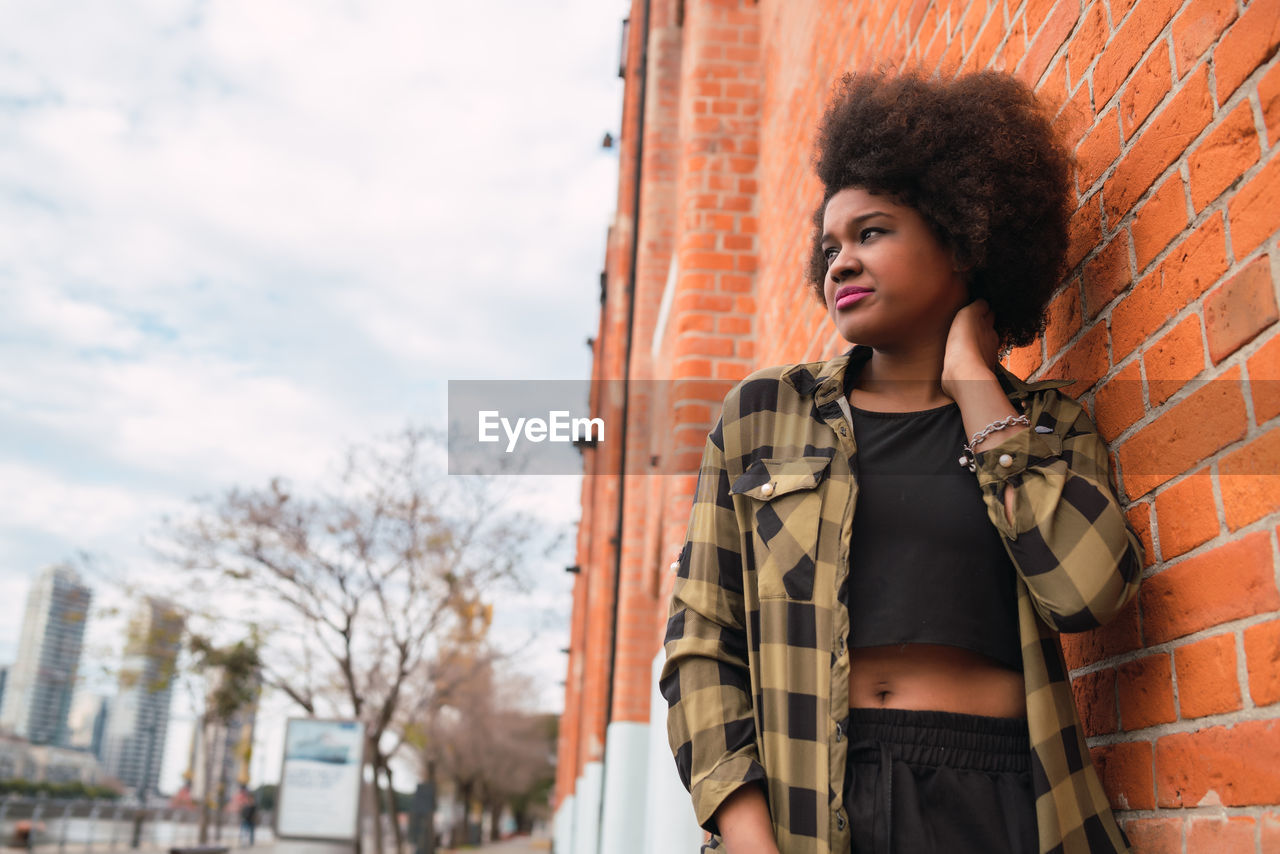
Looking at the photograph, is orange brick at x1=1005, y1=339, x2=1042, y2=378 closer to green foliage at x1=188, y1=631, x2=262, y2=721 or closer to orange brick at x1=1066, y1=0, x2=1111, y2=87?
orange brick at x1=1066, y1=0, x2=1111, y2=87

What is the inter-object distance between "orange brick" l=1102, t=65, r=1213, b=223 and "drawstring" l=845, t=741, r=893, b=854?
1091 millimetres

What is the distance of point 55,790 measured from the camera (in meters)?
49.6

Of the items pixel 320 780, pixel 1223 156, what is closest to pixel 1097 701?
pixel 1223 156

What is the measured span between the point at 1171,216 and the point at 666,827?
3331mm

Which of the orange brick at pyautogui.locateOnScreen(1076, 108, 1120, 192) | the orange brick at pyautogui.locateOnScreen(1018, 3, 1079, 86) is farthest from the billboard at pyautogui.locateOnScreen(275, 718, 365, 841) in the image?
the orange brick at pyautogui.locateOnScreen(1076, 108, 1120, 192)

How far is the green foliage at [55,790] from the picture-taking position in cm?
4244

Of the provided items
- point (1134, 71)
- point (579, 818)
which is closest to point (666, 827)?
point (1134, 71)

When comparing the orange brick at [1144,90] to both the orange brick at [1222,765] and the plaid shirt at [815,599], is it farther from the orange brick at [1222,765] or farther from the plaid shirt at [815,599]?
the orange brick at [1222,765]

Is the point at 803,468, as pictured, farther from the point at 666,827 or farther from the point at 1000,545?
the point at 666,827

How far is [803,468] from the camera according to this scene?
5.87 feet

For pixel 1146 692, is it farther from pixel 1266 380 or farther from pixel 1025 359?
pixel 1025 359

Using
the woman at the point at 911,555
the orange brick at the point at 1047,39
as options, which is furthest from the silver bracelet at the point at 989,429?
the orange brick at the point at 1047,39

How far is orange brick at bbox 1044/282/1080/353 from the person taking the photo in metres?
2.05

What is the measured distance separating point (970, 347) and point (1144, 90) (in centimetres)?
56
